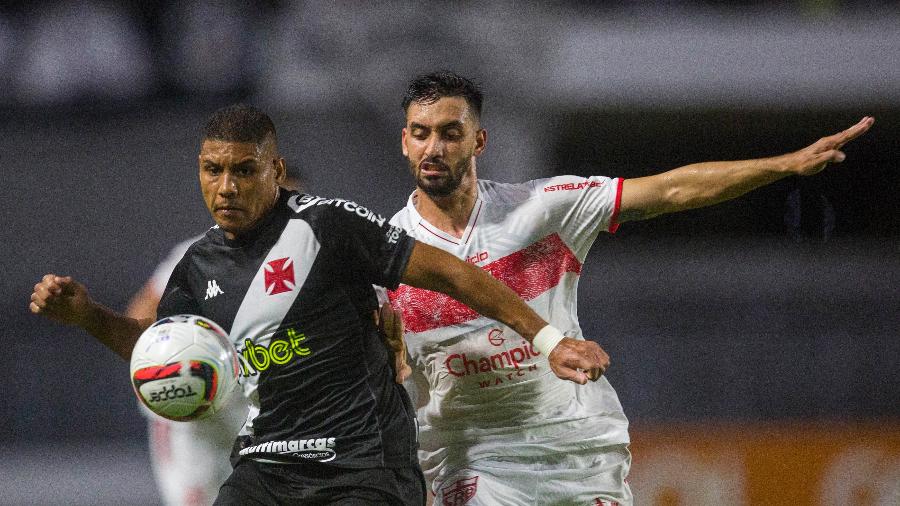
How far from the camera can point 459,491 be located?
14.6 ft

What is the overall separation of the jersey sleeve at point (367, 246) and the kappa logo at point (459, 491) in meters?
1.04

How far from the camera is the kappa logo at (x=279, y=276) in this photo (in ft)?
12.3

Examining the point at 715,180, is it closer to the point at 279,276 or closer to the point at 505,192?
the point at 505,192

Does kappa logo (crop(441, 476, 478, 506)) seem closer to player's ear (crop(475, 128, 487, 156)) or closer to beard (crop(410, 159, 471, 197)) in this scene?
beard (crop(410, 159, 471, 197))

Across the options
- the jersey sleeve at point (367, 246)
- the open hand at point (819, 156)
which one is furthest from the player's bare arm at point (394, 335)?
the open hand at point (819, 156)

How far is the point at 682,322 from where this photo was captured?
9.11 m

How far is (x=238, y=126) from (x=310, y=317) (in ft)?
2.16

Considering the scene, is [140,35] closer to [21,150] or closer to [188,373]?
[21,150]

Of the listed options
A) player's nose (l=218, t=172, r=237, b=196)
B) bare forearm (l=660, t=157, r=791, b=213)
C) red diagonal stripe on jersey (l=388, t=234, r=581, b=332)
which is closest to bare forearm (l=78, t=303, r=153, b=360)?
player's nose (l=218, t=172, r=237, b=196)

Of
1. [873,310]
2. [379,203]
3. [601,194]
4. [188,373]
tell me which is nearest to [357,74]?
[379,203]

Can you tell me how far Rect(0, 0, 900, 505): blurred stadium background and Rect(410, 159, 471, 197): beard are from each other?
4.57 metres

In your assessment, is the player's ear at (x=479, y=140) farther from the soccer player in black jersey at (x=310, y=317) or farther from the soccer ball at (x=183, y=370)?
the soccer ball at (x=183, y=370)

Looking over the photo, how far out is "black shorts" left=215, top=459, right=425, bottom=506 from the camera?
3633mm

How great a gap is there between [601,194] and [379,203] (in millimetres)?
6220
